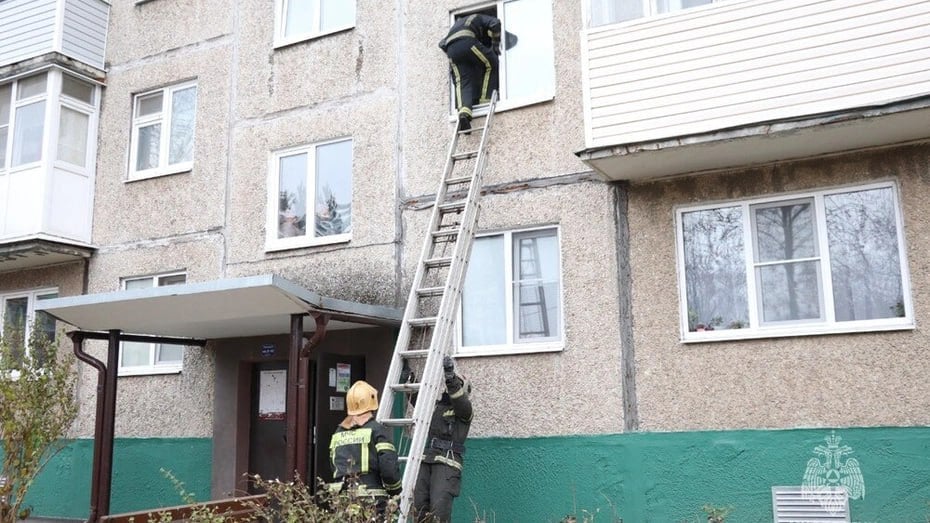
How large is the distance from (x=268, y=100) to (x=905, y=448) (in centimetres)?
824

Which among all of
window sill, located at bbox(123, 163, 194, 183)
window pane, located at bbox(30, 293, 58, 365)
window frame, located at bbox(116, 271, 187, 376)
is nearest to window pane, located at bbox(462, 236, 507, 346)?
window frame, located at bbox(116, 271, 187, 376)

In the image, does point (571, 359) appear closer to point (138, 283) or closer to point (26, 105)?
point (138, 283)

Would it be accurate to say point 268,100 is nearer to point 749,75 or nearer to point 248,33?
point 248,33

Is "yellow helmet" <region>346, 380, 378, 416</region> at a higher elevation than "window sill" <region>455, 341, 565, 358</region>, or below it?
below

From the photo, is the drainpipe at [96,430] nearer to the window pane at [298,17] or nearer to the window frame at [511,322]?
the window frame at [511,322]

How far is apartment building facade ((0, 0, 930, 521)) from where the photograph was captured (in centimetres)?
757

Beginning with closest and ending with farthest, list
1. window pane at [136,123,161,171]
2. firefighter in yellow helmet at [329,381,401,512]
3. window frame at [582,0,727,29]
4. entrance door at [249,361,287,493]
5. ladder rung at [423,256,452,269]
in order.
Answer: firefighter in yellow helmet at [329,381,401,512] < ladder rung at [423,256,452,269] < window frame at [582,0,727,29] < entrance door at [249,361,287,493] < window pane at [136,123,161,171]

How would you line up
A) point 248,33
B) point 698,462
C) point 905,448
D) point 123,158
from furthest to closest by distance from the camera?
point 123,158, point 248,33, point 698,462, point 905,448

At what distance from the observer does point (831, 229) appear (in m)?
8.00

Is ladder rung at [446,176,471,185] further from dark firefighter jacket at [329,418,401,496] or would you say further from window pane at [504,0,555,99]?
dark firefighter jacket at [329,418,401,496]

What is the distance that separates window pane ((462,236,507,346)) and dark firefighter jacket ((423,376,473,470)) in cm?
179

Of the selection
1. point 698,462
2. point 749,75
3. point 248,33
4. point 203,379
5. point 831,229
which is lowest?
point 698,462

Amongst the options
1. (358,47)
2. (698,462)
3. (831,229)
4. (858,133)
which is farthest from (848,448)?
(358,47)

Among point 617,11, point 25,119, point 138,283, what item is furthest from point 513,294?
→ point 25,119
